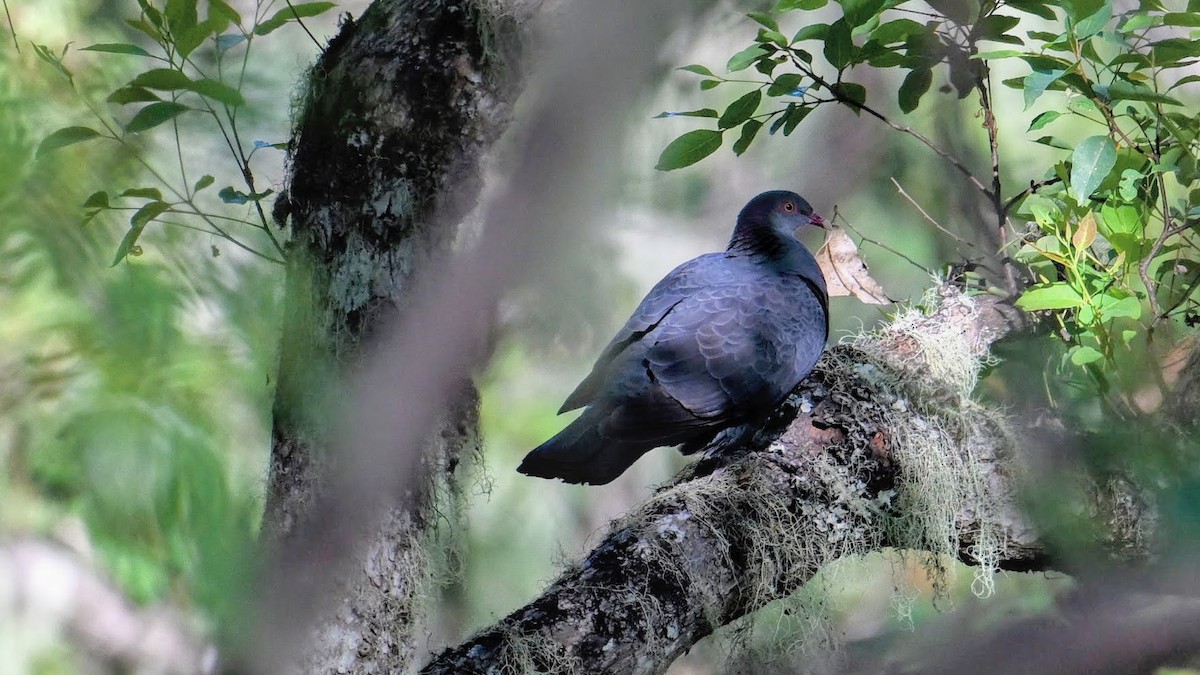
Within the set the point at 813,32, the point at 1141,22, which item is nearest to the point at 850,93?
the point at 813,32

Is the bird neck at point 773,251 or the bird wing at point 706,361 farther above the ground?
the bird neck at point 773,251

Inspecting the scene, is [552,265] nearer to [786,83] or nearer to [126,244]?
[786,83]

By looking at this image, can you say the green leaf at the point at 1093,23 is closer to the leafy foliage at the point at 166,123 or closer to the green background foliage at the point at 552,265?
the green background foliage at the point at 552,265

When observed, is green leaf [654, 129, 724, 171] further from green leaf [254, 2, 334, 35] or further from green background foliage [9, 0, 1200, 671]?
green leaf [254, 2, 334, 35]

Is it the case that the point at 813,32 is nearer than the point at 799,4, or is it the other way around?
the point at 799,4

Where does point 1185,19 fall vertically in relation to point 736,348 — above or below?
below

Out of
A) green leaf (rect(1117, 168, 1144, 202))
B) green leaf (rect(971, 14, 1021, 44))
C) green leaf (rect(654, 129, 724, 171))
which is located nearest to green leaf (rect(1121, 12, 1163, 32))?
green leaf (rect(1117, 168, 1144, 202))

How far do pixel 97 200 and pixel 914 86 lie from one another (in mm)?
1841

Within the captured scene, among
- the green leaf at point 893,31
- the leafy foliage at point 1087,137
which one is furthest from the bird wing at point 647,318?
the green leaf at point 893,31

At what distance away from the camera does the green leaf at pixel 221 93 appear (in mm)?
288

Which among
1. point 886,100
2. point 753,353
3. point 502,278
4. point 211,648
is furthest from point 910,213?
point 211,648

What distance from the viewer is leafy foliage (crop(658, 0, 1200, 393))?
127 centimetres

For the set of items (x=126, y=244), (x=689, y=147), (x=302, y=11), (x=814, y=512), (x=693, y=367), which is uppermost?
(x=689, y=147)

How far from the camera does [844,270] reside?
2131 millimetres
